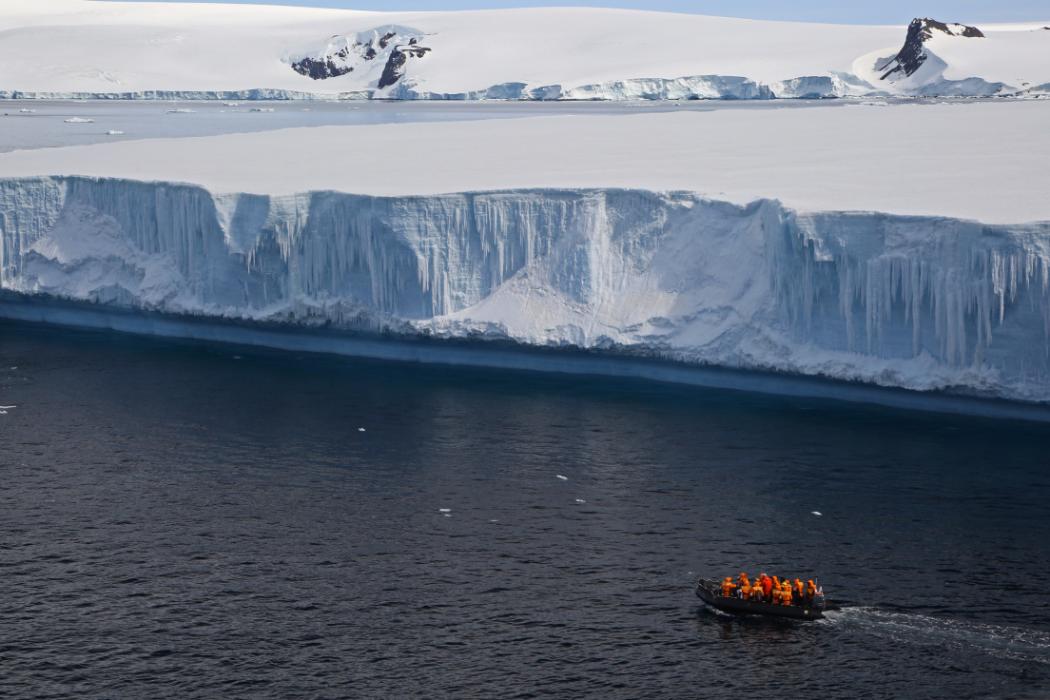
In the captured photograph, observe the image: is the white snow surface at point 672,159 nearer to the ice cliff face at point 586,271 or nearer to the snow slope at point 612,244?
the snow slope at point 612,244

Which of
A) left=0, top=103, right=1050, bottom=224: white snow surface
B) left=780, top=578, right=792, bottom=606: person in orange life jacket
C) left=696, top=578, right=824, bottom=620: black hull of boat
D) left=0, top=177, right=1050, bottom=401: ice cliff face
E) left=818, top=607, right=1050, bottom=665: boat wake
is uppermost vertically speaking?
left=0, top=103, right=1050, bottom=224: white snow surface

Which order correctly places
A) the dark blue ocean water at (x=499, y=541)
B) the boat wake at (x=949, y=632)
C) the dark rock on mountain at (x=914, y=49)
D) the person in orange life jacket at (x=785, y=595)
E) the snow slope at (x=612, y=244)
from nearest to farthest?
the dark blue ocean water at (x=499, y=541), the boat wake at (x=949, y=632), the person in orange life jacket at (x=785, y=595), the snow slope at (x=612, y=244), the dark rock on mountain at (x=914, y=49)

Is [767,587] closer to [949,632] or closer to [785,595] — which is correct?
[785,595]

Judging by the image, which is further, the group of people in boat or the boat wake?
the group of people in boat

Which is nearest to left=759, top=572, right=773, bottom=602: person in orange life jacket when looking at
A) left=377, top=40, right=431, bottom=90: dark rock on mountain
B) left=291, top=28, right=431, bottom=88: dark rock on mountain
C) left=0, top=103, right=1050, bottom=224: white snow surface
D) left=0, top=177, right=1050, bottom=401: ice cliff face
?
left=0, top=177, right=1050, bottom=401: ice cliff face

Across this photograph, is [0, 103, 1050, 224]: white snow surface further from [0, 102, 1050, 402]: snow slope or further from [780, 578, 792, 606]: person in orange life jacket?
[780, 578, 792, 606]: person in orange life jacket

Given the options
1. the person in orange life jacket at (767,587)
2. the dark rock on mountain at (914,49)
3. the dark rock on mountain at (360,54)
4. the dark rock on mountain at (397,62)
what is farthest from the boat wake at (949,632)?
the dark rock on mountain at (360,54)

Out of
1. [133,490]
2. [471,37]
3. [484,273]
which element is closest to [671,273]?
[484,273]
